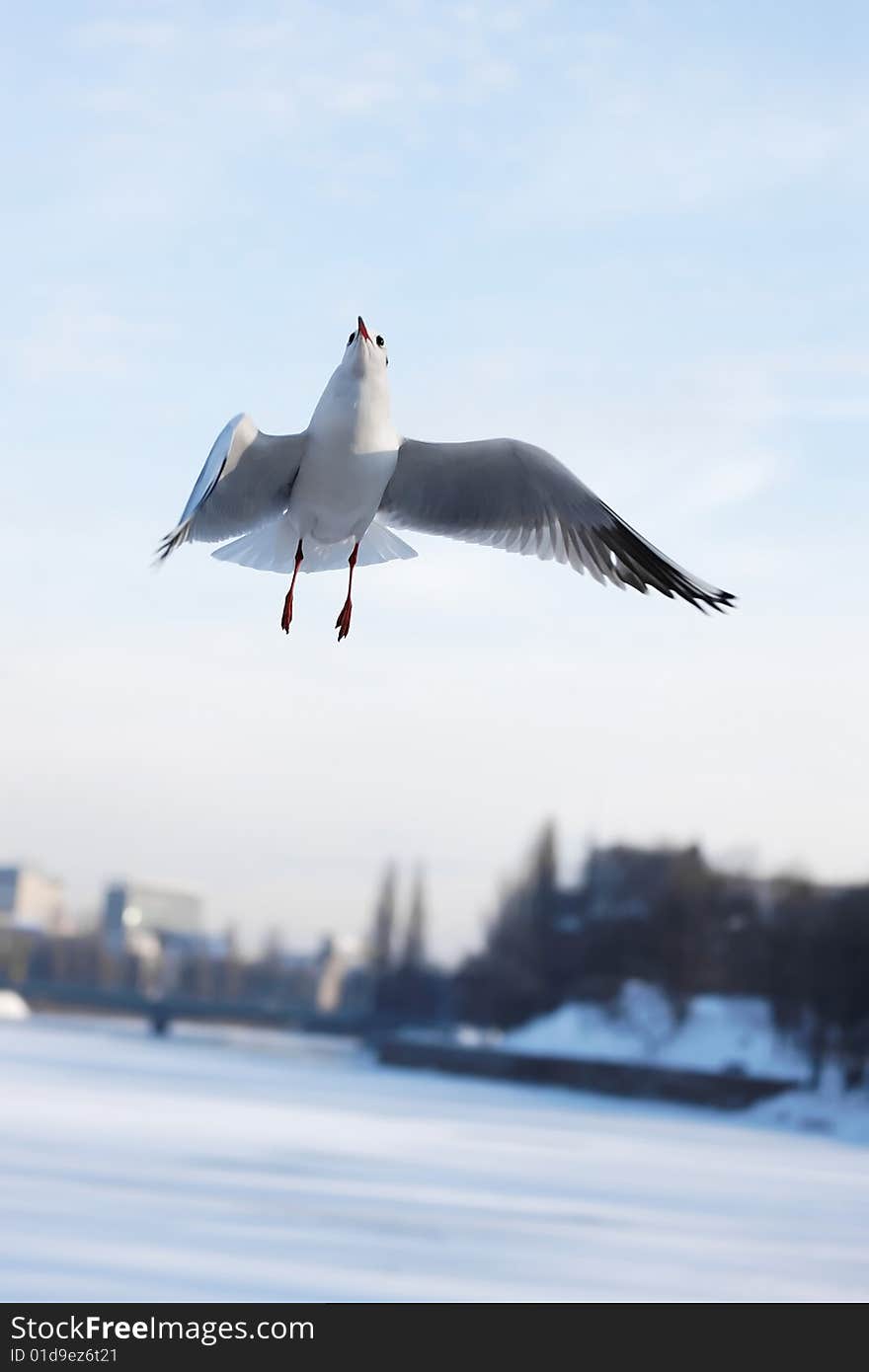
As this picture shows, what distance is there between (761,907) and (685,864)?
2.46m

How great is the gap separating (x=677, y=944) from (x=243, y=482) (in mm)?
45358

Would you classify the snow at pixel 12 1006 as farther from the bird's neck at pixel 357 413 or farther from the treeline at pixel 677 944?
the bird's neck at pixel 357 413

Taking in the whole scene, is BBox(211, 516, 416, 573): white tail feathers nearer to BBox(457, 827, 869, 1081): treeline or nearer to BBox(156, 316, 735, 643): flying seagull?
BBox(156, 316, 735, 643): flying seagull

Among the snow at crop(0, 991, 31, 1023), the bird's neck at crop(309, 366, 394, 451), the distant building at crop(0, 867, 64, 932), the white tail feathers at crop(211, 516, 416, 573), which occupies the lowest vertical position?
the snow at crop(0, 991, 31, 1023)

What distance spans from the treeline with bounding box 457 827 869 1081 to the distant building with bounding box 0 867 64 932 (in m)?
61.7

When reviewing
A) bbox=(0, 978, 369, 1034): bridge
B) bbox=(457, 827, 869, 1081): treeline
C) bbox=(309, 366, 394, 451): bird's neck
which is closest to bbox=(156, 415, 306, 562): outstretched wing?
bbox=(309, 366, 394, 451): bird's neck

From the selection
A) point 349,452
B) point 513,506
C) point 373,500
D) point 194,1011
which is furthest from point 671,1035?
point 349,452

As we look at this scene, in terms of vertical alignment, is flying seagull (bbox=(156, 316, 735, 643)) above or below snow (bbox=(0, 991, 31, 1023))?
above

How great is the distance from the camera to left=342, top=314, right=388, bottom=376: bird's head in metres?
4.06

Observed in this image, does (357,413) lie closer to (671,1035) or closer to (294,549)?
(294,549)

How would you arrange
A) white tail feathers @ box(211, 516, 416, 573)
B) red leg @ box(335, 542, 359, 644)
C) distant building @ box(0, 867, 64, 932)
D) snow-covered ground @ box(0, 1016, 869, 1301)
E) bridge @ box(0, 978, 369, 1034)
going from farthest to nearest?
1. distant building @ box(0, 867, 64, 932)
2. bridge @ box(0, 978, 369, 1034)
3. snow-covered ground @ box(0, 1016, 869, 1301)
4. white tail feathers @ box(211, 516, 416, 573)
5. red leg @ box(335, 542, 359, 644)

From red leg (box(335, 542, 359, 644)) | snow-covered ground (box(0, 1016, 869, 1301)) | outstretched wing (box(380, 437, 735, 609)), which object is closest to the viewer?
red leg (box(335, 542, 359, 644))

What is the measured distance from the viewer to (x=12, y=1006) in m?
69.5
